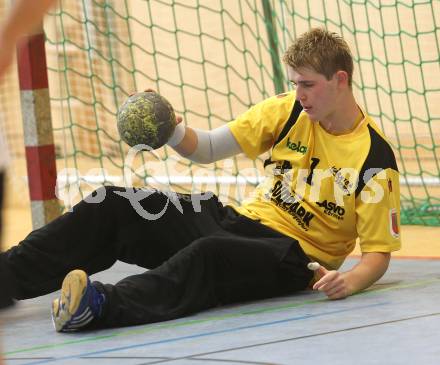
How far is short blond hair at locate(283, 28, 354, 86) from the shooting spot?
9.98ft

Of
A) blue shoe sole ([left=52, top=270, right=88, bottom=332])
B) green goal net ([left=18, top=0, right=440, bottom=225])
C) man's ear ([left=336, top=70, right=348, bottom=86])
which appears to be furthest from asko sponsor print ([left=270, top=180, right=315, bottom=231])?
green goal net ([left=18, top=0, right=440, bottom=225])

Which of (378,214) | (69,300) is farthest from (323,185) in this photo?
(69,300)

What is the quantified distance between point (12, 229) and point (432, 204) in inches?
75.7

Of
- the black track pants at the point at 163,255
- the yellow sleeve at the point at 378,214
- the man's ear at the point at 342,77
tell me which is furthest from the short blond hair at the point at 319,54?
the black track pants at the point at 163,255

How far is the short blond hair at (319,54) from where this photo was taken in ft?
9.98

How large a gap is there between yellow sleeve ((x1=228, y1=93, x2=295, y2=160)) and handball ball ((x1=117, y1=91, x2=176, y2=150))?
A: 263mm

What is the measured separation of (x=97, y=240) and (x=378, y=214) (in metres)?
0.77

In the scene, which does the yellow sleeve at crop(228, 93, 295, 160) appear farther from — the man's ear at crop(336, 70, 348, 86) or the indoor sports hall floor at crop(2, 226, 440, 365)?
the indoor sports hall floor at crop(2, 226, 440, 365)

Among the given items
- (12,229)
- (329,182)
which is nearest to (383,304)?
(329,182)

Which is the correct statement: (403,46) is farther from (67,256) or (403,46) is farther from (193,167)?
(67,256)

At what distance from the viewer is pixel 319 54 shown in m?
3.05

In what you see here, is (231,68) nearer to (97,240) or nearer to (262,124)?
(262,124)

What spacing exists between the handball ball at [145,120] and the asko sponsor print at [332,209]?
0.48 meters

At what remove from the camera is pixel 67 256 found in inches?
118
